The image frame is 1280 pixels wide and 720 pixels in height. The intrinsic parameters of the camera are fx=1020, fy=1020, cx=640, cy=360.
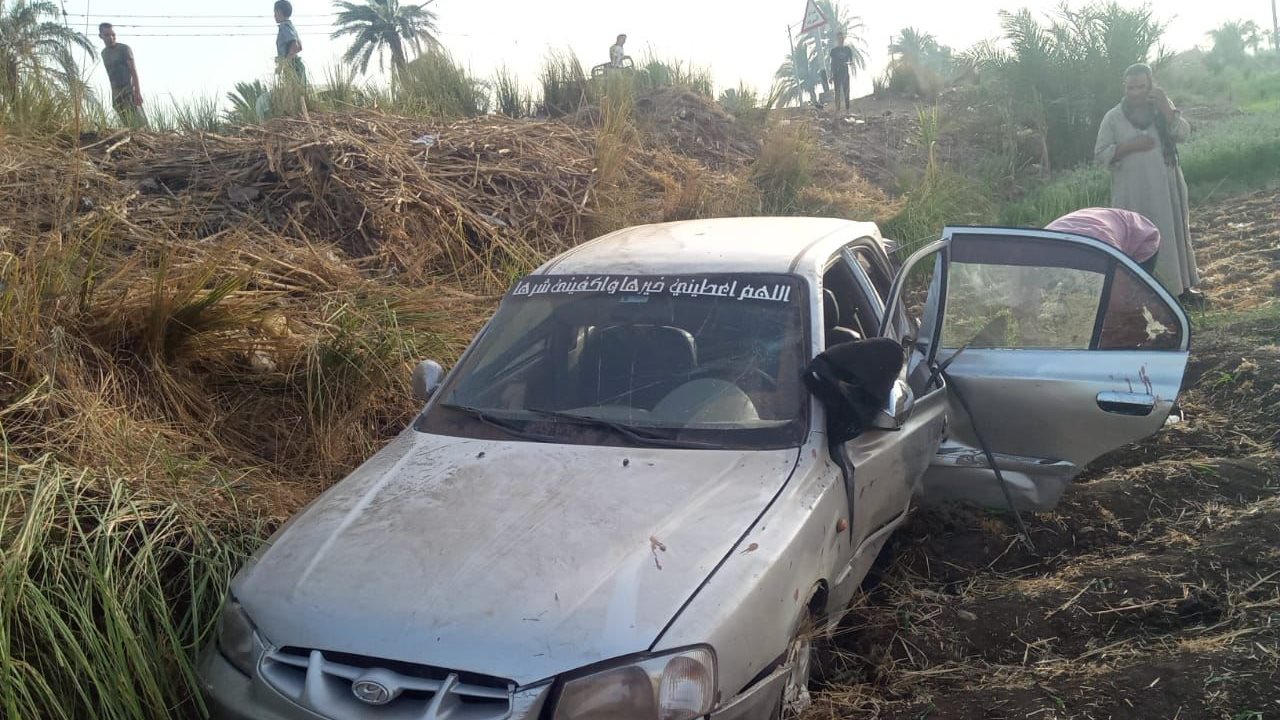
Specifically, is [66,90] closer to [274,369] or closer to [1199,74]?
[274,369]

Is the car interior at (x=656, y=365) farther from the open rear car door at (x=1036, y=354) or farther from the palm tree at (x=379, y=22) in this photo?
the palm tree at (x=379, y=22)

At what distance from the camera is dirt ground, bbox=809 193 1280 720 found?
3.09 meters

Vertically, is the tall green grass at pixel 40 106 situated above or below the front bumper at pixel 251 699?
above

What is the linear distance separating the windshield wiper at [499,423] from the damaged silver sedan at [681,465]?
0.01 meters

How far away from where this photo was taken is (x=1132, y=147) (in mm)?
7547

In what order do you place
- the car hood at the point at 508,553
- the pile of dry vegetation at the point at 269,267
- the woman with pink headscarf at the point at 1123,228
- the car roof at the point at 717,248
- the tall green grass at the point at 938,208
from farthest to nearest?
1. the tall green grass at the point at 938,208
2. the woman with pink headscarf at the point at 1123,228
3. the pile of dry vegetation at the point at 269,267
4. the car roof at the point at 717,248
5. the car hood at the point at 508,553

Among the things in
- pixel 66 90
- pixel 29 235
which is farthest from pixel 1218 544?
pixel 66 90

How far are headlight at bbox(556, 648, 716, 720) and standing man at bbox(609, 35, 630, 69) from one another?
12.8m

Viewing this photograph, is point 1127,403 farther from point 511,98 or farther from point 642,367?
point 511,98

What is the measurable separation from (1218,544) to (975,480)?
3.07 ft

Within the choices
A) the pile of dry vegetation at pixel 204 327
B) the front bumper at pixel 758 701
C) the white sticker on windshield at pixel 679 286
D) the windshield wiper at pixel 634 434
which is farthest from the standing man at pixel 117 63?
the front bumper at pixel 758 701

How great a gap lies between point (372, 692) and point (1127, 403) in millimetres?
3154

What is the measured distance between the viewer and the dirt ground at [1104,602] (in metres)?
3.09

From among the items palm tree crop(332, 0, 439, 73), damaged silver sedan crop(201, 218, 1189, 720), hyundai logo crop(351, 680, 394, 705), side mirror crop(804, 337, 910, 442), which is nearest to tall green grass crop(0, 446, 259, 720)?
damaged silver sedan crop(201, 218, 1189, 720)
